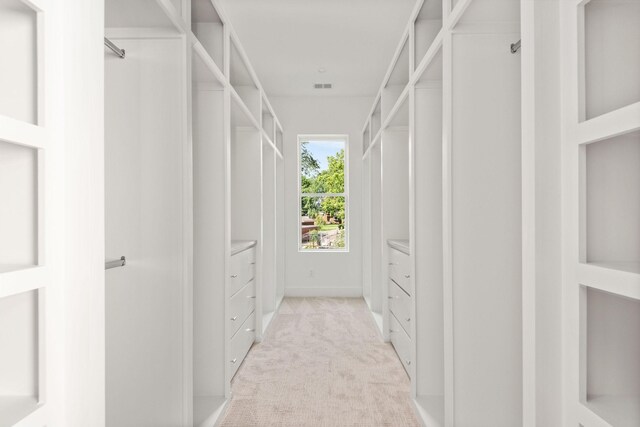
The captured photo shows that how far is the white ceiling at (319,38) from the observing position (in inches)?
138

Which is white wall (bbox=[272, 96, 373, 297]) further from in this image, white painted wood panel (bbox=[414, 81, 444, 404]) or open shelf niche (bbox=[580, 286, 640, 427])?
open shelf niche (bbox=[580, 286, 640, 427])

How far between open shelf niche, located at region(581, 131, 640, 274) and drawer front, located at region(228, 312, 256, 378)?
2.14 metres

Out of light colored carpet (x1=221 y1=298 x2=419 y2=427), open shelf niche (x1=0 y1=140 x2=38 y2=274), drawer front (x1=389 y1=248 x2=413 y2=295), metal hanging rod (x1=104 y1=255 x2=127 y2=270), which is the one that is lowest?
light colored carpet (x1=221 y1=298 x2=419 y2=427)

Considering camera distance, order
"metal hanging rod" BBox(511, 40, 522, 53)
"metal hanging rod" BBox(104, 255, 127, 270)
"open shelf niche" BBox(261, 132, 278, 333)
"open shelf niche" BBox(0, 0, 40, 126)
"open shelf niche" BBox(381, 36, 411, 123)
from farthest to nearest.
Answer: "open shelf niche" BBox(261, 132, 278, 333)
"open shelf niche" BBox(381, 36, 411, 123)
"metal hanging rod" BBox(511, 40, 522, 53)
"metal hanging rod" BBox(104, 255, 127, 270)
"open shelf niche" BBox(0, 0, 40, 126)

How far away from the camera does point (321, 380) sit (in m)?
2.90

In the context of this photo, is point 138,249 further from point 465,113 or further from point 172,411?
point 465,113

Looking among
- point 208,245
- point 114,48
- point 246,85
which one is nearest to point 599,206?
point 114,48

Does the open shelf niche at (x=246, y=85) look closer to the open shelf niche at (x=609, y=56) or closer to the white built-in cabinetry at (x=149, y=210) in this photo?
the white built-in cabinetry at (x=149, y=210)

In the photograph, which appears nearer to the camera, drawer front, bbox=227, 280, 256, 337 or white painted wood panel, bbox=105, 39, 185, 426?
white painted wood panel, bbox=105, 39, 185, 426

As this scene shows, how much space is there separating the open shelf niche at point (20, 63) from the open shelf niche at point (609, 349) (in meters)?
1.25

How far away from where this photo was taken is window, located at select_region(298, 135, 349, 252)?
5996 millimetres

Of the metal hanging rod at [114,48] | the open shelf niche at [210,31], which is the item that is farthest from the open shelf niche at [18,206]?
the open shelf niche at [210,31]

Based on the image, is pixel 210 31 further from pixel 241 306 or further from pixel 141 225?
pixel 241 306

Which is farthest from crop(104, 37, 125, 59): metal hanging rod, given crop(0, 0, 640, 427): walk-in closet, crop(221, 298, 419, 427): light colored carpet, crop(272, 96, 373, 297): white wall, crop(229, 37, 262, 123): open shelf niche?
crop(272, 96, 373, 297): white wall
